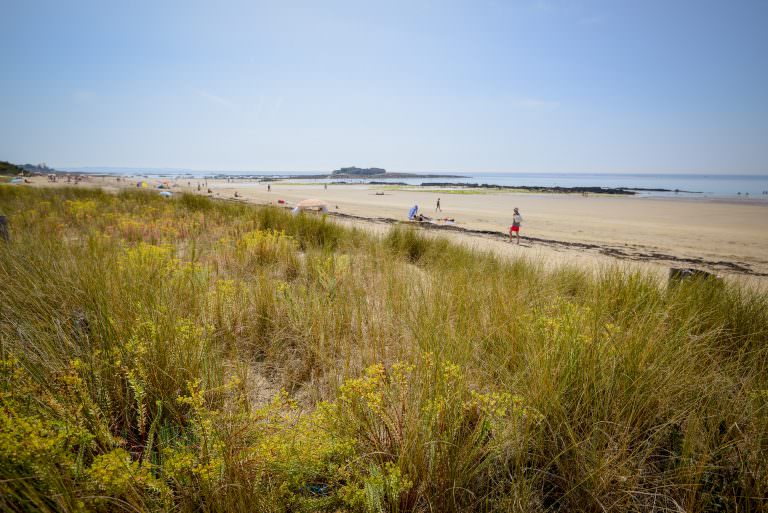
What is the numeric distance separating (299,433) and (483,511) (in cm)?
88

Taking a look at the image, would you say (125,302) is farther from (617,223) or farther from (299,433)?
(617,223)

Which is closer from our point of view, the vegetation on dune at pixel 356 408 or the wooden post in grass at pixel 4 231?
the vegetation on dune at pixel 356 408

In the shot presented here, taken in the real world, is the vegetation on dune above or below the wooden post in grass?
below

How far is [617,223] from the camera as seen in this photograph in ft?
63.6

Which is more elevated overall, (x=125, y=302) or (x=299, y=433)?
(x=125, y=302)

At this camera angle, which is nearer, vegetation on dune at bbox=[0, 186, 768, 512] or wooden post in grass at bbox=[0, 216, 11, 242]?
vegetation on dune at bbox=[0, 186, 768, 512]

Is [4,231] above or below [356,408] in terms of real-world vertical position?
above

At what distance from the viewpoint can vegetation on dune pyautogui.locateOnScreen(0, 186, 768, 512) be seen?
1.33 m

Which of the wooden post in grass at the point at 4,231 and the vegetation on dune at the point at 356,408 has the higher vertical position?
the wooden post in grass at the point at 4,231

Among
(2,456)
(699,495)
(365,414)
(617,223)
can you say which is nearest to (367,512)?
(365,414)

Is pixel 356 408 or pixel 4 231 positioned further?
pixel 4 231

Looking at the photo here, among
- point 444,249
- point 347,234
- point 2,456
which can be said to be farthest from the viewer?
point 347,234

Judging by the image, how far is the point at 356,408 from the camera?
1.73 m

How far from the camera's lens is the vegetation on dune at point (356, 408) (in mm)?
1332
